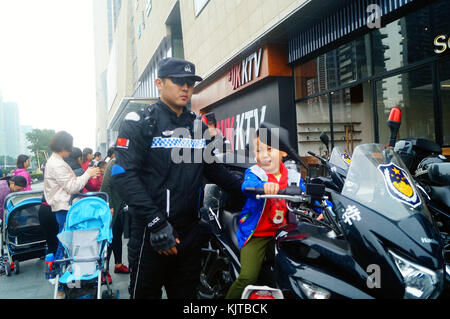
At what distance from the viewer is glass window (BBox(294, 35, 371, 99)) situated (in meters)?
7.20

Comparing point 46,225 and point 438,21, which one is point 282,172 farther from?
point 438,21

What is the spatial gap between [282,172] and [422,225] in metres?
1.09

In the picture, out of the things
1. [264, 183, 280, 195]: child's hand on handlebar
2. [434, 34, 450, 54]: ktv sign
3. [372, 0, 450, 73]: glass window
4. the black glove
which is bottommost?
the black glove

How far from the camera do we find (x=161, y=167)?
6.88 feet

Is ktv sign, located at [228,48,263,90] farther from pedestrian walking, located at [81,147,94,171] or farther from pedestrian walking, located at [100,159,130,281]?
A: pedestrian walking, located at [100,159,130,281]

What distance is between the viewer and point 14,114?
119438mm

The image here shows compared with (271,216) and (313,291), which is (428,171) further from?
(313,291)

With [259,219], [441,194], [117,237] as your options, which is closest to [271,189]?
[259,219]

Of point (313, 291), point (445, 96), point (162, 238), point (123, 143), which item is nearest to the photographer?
point (313, 291)

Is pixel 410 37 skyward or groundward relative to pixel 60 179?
skyward

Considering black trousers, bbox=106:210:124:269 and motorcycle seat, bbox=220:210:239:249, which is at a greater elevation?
motorcycle seat, bbox=220:210:239:249

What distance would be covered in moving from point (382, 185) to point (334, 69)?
22.5 feet

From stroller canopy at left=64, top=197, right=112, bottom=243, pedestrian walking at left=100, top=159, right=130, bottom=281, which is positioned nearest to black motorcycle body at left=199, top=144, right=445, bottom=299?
stroller canopy at left=64, top=197, right=112, bottom=243

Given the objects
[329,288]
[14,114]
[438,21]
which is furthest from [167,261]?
[14,114]
